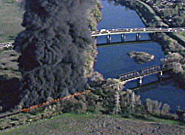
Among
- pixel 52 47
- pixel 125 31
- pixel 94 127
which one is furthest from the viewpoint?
pixel 125 31

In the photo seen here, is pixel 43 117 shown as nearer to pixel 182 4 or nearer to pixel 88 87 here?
pixel 88 87

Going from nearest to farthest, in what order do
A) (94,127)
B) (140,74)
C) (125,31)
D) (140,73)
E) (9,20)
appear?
1. (94,127)
2. (140,74)
3. (140,73)
4. (125,31)
5. (9,20)

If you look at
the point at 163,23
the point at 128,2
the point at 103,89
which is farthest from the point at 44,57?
the point at 128,2

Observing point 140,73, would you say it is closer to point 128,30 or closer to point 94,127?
point 94,127

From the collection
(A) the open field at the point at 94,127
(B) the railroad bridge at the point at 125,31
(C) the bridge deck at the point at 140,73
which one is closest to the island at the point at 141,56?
(C) the bridge deck at the point at 140,73

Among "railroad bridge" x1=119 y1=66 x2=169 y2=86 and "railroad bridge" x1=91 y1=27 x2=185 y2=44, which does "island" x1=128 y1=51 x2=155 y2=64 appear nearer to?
"railroad bridge" x1=119 y1=66 x2=169 y2=86

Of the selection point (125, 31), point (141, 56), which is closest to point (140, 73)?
point (141, 56)

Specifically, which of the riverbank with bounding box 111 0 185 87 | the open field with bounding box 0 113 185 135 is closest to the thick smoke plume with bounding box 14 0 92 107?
the open field with bounding box 0 113 185 135
